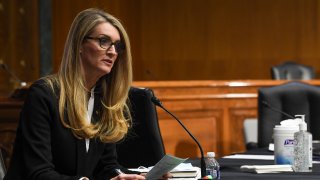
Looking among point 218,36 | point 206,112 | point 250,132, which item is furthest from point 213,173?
point 218,36

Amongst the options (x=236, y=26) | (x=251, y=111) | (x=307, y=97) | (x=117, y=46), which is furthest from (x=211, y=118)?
(x=236, y=26)

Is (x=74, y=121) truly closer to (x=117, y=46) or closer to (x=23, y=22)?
(x=117, y=46)

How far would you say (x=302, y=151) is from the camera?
9.64 feet

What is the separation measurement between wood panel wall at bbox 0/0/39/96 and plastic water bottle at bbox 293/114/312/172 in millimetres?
6356

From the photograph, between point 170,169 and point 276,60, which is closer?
point 170,169

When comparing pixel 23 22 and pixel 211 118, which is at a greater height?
pixel 23 22

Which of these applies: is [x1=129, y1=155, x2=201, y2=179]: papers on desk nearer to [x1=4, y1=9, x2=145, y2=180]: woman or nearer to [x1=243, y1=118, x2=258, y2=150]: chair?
[x1=4, y1=9, x2=145, y2=180]: woman

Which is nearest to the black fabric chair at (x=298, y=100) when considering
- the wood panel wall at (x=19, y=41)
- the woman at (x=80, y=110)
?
the woman at (x=80, y=110)

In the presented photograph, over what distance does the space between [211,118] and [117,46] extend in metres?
3.53

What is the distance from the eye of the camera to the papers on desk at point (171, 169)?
2.51 metres

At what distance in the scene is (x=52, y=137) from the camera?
2.81 metres

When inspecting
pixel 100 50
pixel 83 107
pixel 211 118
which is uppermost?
pixel 100 50

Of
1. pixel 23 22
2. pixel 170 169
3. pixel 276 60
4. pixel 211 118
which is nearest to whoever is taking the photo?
pixel 170 169

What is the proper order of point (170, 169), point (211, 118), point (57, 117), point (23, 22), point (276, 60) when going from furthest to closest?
point (276, 60)
point (23, 22)
point (211, 118)
point (57, 117)
point (170, 169)
